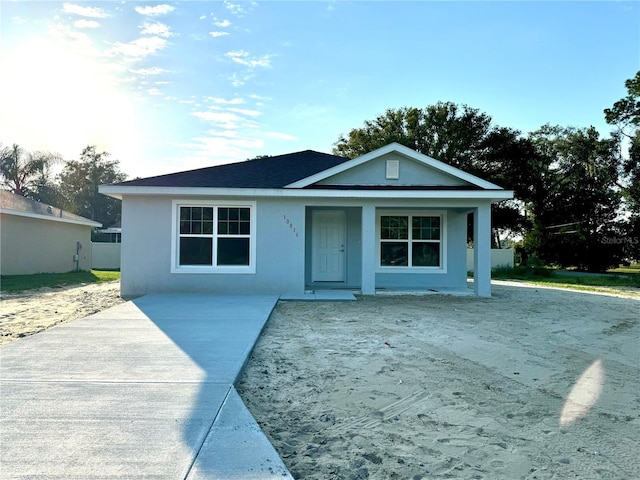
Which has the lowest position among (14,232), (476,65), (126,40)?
(14,232)

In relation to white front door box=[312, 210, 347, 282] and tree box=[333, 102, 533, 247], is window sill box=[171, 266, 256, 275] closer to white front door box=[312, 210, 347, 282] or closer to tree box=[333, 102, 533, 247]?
white front door box=[312, 210, 347, 282]

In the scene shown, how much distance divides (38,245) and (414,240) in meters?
15.9

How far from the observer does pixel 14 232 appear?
1705 cm

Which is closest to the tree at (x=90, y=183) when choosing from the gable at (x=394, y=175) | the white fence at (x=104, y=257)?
the white fence at (x=104, y=257)

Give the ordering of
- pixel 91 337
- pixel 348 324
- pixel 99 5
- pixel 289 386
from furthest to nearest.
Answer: pixel 99 5 → pixel 348 324 → pixel 91 337 → pixel 289 386

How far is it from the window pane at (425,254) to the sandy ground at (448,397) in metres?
4.96

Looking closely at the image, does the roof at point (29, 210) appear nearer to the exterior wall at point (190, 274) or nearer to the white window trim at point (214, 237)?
the exterior wall at point (190, 274)

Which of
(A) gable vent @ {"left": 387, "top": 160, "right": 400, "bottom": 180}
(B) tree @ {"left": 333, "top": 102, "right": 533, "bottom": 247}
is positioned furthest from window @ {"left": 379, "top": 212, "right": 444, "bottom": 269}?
(B) tree @ {"left": 333, "top": 102, "right": 533, "bottom": 247}

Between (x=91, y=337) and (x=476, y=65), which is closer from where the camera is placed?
(x=91, y=337)

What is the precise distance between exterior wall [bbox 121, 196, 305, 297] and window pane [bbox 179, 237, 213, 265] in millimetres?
328

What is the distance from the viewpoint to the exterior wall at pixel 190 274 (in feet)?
36.1

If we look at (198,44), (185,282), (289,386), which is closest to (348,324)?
(289,386)

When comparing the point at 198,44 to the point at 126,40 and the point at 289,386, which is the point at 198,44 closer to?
the point at 126,40

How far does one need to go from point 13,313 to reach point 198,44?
8.13 metres
